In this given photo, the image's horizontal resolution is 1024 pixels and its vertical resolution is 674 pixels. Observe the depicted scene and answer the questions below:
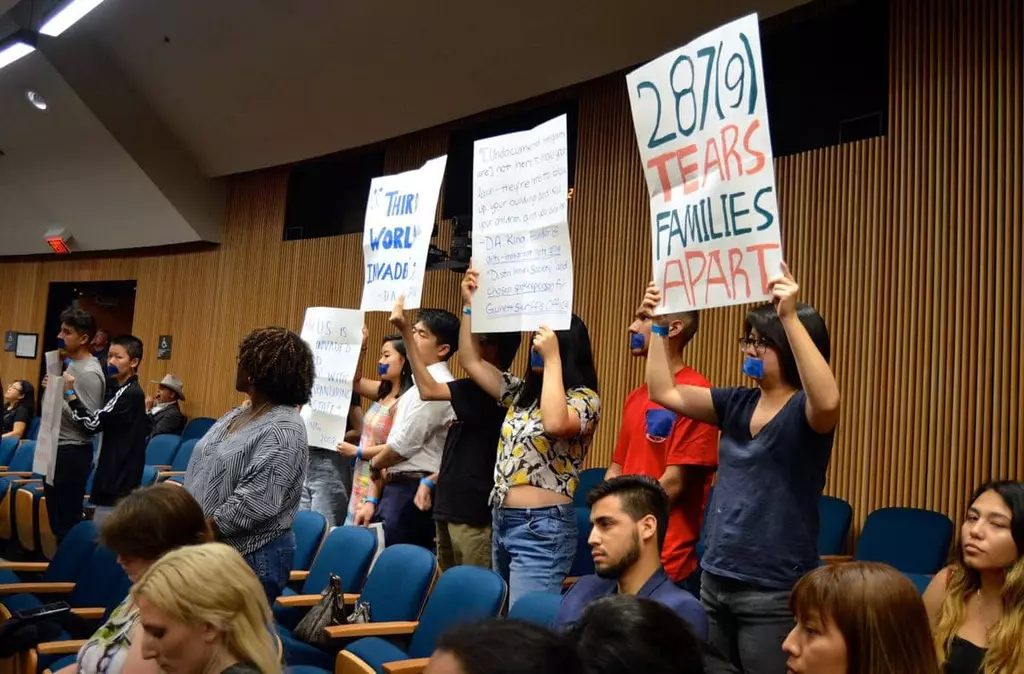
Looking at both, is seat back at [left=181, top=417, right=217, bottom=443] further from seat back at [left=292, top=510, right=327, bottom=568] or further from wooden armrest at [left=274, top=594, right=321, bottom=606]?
wooden armrest at [left=274, top=594, right=321, bottom=606]

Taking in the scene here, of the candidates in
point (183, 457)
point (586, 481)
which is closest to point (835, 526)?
point (586, 481)

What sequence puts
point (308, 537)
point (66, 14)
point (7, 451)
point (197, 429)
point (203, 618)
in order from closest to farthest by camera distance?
1. point (203, 618)
2. point (308, 537)
3. point (66, 14)
4. point (7, 451)
5. point (197, 429)

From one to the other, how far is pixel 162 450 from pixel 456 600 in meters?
5.33

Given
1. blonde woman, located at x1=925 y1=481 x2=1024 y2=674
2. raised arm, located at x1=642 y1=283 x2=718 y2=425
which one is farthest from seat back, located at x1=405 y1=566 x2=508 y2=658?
blonde woman, located at x1=925 y1=481 x2=1024 y2=674

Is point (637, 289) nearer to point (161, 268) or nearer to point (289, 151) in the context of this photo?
point (289, 151)

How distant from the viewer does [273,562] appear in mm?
2561

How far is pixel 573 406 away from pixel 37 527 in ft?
12.7

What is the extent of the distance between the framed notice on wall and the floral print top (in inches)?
401

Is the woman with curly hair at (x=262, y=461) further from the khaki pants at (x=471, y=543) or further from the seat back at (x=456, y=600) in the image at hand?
the khaki pants at (x=471, y=543)

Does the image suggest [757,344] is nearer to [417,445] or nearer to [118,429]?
[417,445]

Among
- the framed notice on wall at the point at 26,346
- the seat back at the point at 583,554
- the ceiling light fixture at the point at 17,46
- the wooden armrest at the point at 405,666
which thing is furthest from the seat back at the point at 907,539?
the framed notice on wall at the point at 26,346

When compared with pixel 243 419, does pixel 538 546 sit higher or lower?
lower

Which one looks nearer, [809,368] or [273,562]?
[809,368]

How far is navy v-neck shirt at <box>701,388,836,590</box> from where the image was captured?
207cm
